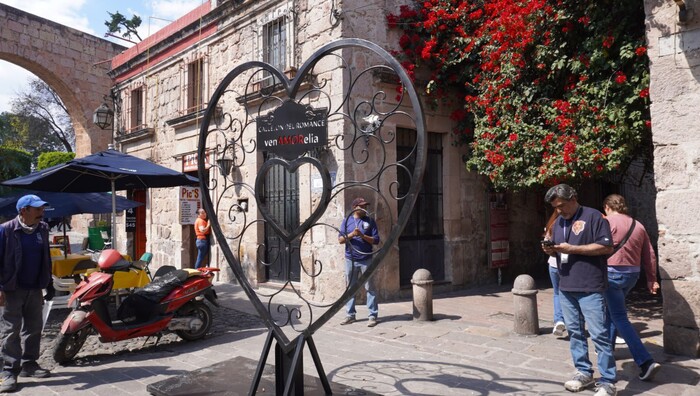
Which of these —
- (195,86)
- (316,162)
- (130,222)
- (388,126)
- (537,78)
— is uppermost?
(195,86)

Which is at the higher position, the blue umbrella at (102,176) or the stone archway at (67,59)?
the stone archway at (67,59)

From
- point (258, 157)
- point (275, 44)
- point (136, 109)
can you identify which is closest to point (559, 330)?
point (258, 157)

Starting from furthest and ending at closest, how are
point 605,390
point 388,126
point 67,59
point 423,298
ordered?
point 67,59 < point 388,126 < point 423,298 < point 605,390

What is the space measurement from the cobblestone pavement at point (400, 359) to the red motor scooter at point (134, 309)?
0.22 meters

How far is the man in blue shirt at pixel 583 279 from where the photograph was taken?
3846 mm

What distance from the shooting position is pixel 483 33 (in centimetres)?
785

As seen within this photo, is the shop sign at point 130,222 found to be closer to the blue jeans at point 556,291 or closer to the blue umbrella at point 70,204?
the blue umbrella at point 70,204

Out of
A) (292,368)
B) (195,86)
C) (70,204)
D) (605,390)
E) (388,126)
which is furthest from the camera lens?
(195,86)

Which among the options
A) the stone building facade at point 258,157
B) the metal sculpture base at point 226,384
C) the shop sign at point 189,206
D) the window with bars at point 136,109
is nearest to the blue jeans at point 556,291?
the stone building facade at point 258,157

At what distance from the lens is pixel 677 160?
4.87 metres

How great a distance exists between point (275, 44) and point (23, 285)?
6.24 meters

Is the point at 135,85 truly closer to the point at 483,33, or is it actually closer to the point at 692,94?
the point at 483,33

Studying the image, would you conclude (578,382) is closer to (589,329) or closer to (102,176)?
(589,329)

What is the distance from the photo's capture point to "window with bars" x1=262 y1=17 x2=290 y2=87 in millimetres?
9055
